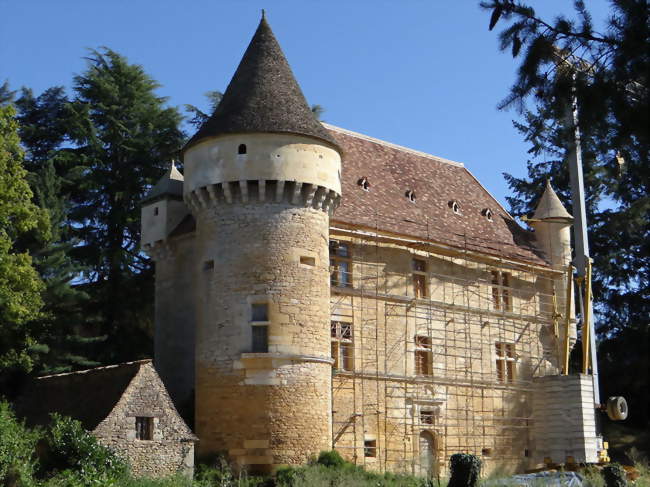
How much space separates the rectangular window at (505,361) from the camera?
100 feet

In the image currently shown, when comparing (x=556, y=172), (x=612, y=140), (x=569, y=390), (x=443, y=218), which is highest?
(x=556, y=172)

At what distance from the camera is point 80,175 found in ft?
101

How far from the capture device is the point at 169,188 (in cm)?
2762

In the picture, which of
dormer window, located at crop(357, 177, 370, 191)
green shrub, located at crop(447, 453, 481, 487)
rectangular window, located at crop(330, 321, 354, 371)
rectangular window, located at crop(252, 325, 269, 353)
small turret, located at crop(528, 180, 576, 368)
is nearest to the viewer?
green shrub, located at crop(447, 453, 481, 487)

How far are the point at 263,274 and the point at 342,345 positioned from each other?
3.90 meters

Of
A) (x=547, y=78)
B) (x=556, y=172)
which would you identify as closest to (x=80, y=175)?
(x=556, y=172)

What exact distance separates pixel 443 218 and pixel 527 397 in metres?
6.15

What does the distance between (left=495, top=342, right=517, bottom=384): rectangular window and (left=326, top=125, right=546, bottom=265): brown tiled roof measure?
2806 millimetres

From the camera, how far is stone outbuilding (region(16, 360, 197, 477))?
20.6 m

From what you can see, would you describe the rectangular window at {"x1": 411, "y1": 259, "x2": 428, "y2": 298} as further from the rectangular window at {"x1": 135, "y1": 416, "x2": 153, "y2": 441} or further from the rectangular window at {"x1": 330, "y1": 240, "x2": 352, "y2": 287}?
the rectangular window at {"x1": 135, "y1": 416, "x2": 153, "y2": 441}

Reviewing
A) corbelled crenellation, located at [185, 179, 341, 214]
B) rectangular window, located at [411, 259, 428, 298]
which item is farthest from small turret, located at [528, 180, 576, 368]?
corbelled crenellation, located at [185, 179, 341, 214]

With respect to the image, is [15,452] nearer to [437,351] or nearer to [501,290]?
[437,351]

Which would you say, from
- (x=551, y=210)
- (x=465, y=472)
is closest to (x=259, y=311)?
(x=465, y=472)

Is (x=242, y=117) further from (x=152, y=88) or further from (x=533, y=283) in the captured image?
(x=533, y=283)
